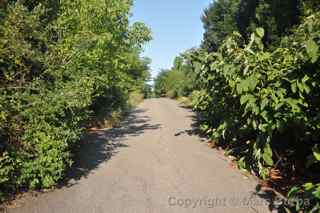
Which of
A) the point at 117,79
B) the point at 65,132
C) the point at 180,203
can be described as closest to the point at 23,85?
the point at 65,132

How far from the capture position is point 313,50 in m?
3.50

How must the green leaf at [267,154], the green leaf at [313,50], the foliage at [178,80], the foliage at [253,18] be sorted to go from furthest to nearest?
the foliage at [253,18]
the foliage at [178,80]
the green leaf at [267,154]
the green leaf at [313,50]

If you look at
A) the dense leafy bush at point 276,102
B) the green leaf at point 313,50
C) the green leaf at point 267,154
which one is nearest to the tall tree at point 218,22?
the dense leafy bush at point 276,102

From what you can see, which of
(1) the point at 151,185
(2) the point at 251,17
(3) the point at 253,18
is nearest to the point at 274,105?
(1) the point at 151,185

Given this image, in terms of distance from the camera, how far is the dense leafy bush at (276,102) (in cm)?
397

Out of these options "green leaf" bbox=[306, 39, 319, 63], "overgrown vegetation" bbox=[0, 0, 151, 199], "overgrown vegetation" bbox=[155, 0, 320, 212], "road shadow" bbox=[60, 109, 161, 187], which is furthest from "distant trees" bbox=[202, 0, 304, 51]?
"overgrown vegetation" bbox=[0, 0, 151, 199]

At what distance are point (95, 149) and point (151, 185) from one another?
3.24m

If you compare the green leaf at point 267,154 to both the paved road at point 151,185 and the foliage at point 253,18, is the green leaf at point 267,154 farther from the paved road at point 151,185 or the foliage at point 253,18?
the foliage at point 253,18

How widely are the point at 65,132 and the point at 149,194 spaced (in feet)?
5.47

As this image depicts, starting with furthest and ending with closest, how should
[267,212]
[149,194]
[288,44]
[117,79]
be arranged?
[117,79], [288,44], [149,194], [267,212]

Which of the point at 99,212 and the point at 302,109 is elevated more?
the point at 302,109

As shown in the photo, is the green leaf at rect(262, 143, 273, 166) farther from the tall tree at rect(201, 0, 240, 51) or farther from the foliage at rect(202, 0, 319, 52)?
the tall tree at rect(201, 0, 240, 51)

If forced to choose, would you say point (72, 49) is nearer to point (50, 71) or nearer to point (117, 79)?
point (50, 71)

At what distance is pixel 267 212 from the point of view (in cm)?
386
